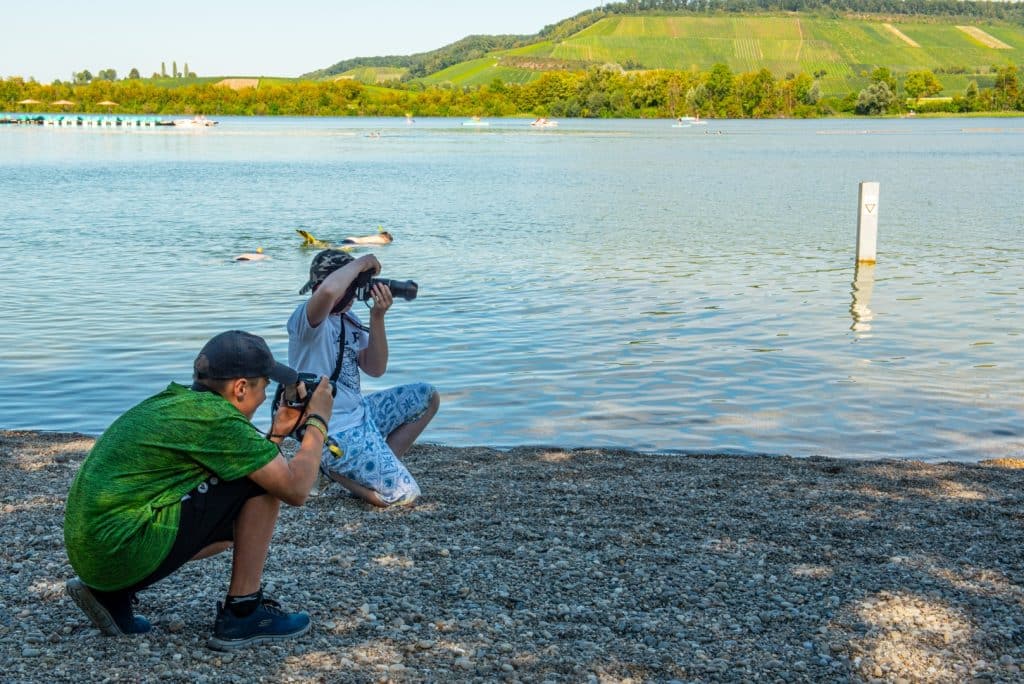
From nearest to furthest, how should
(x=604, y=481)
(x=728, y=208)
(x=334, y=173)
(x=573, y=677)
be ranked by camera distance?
(x=573, y=677), (x=604, y=481), (x=728, y=208), (x=334, y=173)

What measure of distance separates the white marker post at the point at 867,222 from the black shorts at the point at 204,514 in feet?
64.5

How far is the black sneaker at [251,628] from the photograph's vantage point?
16.6ft

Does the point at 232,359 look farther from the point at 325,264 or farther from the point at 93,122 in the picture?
the point at 93,122

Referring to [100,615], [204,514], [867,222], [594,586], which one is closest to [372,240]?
[867,222]

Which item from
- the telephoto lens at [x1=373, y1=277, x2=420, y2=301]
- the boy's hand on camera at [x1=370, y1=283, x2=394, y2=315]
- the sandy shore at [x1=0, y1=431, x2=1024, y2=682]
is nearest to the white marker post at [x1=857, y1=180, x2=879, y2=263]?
the sandy shore at [x1=0, y1=431, x2=1024, y2=682]

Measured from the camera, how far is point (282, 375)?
Answer: 5.14 meters

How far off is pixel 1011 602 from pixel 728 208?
35208 millimetres

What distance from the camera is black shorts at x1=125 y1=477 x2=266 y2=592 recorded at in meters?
4.88

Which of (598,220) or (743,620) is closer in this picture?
(743,620)

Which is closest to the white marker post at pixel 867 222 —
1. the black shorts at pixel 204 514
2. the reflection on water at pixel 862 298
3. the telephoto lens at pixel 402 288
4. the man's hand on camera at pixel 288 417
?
the reflection on water at pixel 862 298

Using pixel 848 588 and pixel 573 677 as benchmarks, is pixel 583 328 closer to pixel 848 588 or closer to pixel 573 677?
pixel 848 588

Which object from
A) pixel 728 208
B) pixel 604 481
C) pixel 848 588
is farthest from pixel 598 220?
pixel 848 588

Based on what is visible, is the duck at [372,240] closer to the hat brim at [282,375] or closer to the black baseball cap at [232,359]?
the hat brim at [282,375]

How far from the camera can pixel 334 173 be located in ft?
213
